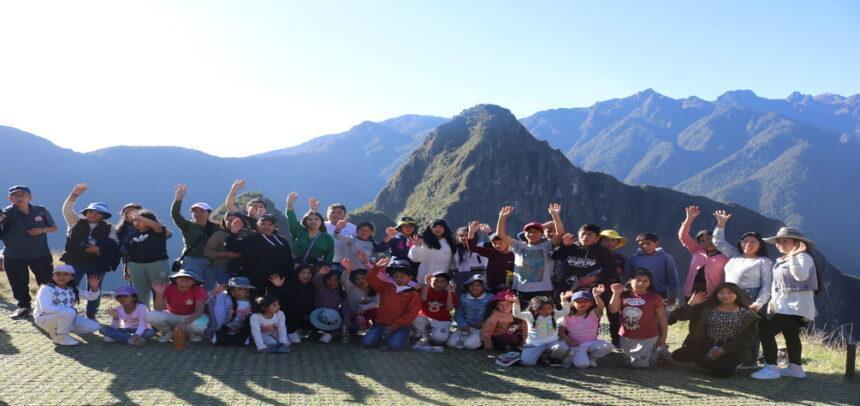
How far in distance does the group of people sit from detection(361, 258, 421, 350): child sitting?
0.02 metres

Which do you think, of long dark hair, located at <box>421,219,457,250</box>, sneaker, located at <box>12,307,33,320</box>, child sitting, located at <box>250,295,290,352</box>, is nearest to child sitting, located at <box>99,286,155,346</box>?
child sitting, located at <box>250,295,290,352</box>

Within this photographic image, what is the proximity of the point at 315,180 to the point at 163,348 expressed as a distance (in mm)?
189351

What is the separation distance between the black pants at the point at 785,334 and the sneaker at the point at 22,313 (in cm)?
911

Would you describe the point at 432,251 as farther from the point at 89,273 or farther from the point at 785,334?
the point at 89,273

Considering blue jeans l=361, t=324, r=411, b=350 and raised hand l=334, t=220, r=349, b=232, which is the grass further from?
raised hand l=334, t=220, r=349, b=232

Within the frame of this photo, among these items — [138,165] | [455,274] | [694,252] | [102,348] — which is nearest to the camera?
[102,348]

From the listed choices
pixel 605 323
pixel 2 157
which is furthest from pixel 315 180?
pixel 605 323

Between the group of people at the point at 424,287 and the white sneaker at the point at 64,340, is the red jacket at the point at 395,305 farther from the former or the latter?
the white sneaker at the point at 64,340

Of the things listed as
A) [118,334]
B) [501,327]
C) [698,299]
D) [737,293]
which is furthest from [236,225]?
[737,293]

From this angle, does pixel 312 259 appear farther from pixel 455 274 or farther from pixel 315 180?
pixel 315 180

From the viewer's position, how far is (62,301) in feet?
22.1

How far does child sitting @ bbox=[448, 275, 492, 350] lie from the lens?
23.7ft

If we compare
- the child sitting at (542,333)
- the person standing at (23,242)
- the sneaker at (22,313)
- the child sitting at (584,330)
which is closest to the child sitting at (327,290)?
the child sitting at (542,333)

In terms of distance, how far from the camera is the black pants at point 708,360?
20.0ft
